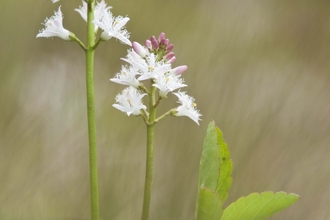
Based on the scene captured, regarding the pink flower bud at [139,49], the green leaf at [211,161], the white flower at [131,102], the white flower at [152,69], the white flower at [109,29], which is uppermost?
the white flower at [109,29]

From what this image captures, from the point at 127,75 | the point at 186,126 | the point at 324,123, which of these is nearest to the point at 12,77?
the point at 186,126

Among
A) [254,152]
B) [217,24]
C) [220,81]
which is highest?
[217,24]

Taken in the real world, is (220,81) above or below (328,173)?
above

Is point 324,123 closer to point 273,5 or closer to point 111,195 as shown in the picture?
point 273,5

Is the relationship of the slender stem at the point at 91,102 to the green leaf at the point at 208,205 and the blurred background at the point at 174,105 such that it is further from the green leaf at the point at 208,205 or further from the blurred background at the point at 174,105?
the blurred background at the point at 174,105

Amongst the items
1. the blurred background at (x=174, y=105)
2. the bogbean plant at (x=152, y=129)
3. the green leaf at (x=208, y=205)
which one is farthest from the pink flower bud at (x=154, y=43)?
the blurred background at (x=174, y=105)
